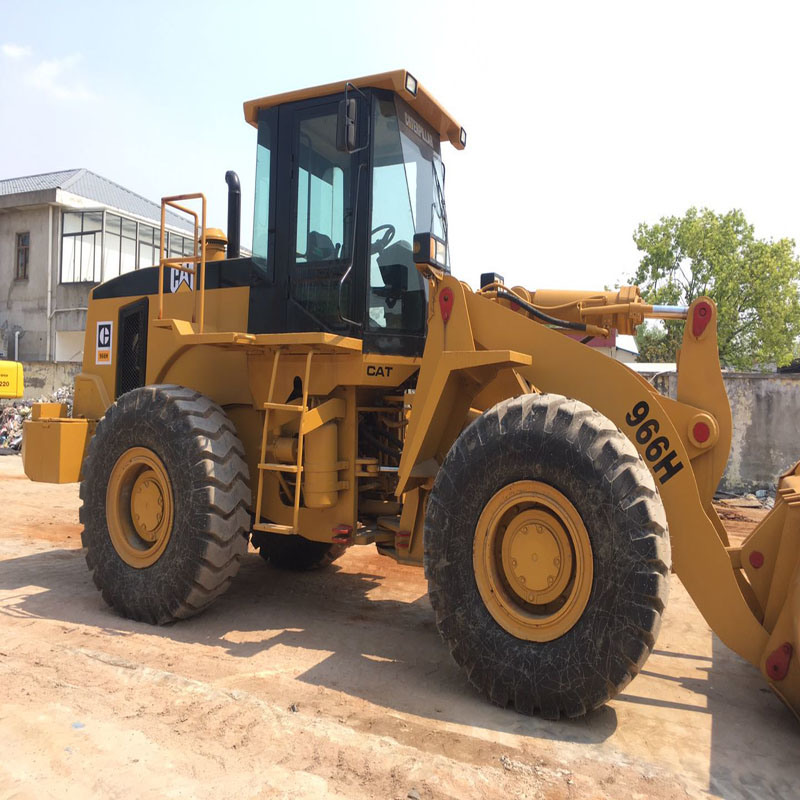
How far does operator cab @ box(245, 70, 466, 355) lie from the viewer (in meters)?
4.82

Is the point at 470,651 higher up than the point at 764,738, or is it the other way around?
the point at 470,651

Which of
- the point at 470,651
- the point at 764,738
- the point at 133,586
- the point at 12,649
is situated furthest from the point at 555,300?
the point at 12,649

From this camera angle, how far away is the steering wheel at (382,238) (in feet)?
15.9

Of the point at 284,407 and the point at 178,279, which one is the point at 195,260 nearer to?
the point at 178,279

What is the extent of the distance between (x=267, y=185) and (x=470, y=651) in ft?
11.5

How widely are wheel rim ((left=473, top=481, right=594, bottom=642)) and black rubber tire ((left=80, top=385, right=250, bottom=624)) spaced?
1.85 metres

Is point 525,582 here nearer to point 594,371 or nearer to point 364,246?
point 594,371

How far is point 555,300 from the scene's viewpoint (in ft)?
16.7

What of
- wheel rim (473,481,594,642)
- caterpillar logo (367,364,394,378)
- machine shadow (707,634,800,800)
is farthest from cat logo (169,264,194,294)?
machine shadow (707,634,800,800)

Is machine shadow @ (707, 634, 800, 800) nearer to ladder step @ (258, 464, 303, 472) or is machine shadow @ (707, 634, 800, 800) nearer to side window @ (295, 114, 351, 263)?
ladder step @ (258, 464, 303, 472)

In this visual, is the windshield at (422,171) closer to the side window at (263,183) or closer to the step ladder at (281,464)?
the side window at (263,183)

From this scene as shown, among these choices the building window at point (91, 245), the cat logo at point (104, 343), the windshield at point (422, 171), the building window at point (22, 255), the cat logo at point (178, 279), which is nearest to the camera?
the windshield at point (422, 171)

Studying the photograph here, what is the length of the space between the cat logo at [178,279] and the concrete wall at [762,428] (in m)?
8.32

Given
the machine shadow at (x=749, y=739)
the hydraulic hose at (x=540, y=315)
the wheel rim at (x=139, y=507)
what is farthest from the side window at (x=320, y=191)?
the machine shadow at (x=749, y=739)
